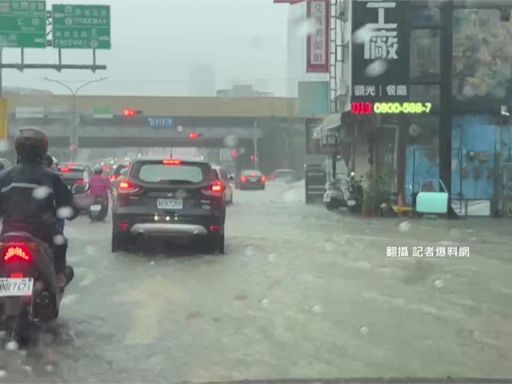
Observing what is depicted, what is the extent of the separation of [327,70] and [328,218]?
1140 cm

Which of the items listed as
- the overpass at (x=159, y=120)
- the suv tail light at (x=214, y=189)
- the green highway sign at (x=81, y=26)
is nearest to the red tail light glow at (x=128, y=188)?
the suv tail light at (x=214, y=189)

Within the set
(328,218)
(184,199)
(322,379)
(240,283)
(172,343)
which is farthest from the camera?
(328,218)

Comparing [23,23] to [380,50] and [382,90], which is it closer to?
[380,50]

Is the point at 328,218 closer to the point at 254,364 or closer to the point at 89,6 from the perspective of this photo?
the point at 89,6

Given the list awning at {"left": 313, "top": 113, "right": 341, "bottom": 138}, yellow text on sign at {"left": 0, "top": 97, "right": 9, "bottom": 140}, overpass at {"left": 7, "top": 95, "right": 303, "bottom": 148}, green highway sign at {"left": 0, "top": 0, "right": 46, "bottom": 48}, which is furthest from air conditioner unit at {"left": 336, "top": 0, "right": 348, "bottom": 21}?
overpass at {"left": 7, "top": 95, "right": 303, "bottom": 148}

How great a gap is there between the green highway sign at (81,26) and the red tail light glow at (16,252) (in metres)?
23.2

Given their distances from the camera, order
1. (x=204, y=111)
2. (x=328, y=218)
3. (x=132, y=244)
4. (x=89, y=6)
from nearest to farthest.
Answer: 1. (x=132, y=244)
2. (x=328, y=218)
3. (x=89, y=6)
4. (x=204, y=111)

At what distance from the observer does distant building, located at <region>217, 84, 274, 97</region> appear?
249 ft

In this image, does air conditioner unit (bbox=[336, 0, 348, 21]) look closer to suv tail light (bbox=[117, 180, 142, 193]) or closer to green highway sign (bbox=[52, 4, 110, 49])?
green highway sign (bbox=[52, 4, 110, 49])

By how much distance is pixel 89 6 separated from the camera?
29750 mm

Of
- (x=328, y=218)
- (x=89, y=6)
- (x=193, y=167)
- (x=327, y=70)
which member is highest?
(x=89, y=6)

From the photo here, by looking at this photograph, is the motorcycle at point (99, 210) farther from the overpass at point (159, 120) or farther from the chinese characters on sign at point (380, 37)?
the overpass at point (159, 120)

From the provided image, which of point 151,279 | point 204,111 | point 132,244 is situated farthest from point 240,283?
point 204,111

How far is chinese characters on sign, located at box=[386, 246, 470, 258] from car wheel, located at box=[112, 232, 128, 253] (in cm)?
435
